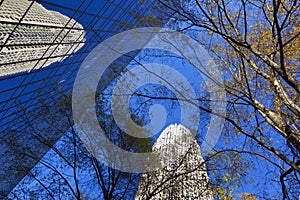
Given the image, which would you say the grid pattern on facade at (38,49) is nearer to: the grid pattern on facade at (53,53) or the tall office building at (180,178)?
the grid pattern on facade at (53,53)

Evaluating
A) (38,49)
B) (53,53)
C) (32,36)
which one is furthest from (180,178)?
(53,53)

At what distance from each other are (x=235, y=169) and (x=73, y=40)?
11064 millimetres

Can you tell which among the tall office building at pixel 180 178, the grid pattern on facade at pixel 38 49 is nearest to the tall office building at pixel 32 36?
the grid pattern on facade at pixel 38 49

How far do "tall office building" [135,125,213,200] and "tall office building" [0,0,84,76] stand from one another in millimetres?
6927

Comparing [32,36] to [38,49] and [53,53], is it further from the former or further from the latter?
[53,53]

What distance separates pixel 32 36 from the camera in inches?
454

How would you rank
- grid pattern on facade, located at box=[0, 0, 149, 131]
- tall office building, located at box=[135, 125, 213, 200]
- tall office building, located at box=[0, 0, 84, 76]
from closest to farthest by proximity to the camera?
1. tall office building, located at box=[135, 125, 213, 200]
2. tall office building, located at box=[0, 0, 84, 76]
3. grid pattern on facade, located at box=[0, 0, 149, 131]

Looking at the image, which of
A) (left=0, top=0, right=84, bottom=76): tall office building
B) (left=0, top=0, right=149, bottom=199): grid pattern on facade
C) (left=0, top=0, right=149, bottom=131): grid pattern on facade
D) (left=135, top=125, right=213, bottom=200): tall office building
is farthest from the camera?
(left=0, top=0, right=149, bottom=131): grid pattern on facade

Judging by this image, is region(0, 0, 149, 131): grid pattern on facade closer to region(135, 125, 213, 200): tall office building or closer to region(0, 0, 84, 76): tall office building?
region(0, 0, 84, 76): tall office building

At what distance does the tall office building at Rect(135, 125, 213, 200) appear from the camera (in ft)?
28.3

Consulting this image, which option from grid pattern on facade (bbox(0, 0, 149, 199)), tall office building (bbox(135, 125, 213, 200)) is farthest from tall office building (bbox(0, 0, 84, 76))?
tall office building (bbox(135, 125, 213, 200))

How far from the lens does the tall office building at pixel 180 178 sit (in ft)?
28.3

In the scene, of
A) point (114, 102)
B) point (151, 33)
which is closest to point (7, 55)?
point (114, 102)

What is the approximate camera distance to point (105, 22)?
17328 mm
